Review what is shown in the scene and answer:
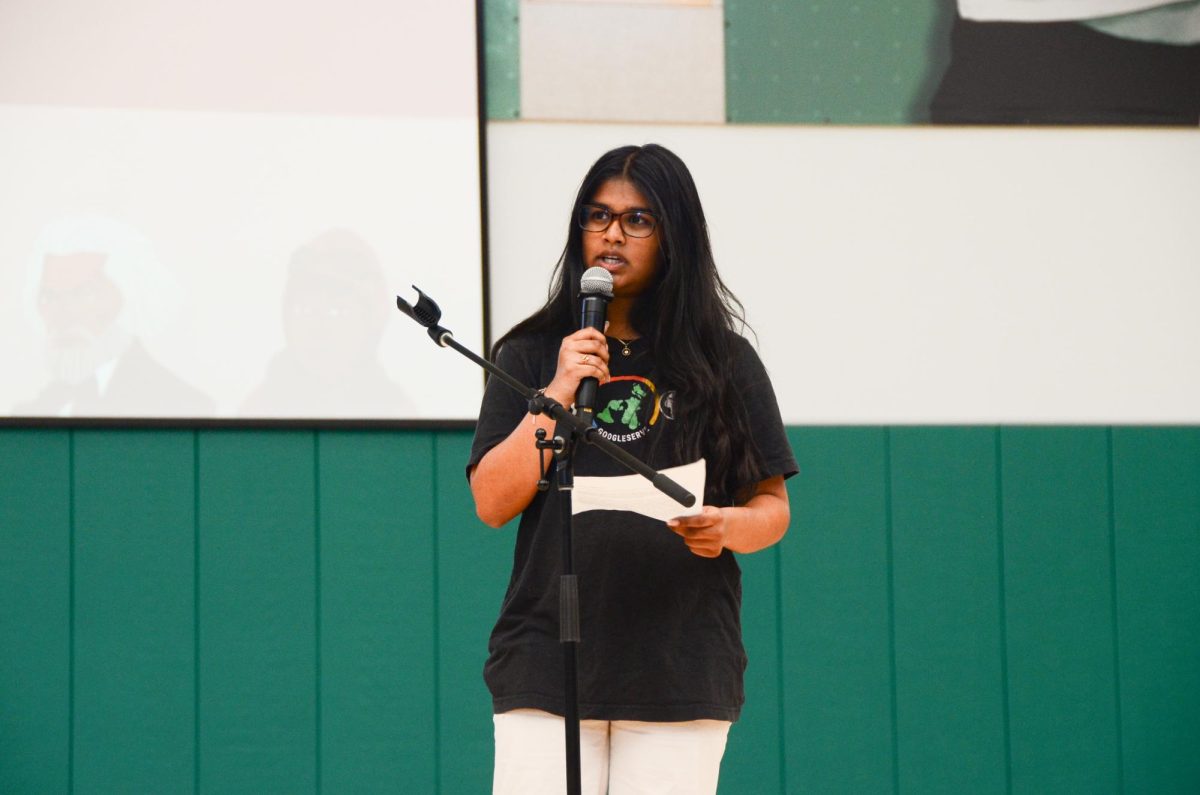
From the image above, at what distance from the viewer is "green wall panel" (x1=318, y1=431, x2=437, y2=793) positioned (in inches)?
110

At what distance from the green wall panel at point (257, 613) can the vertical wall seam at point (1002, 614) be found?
154 centimetres

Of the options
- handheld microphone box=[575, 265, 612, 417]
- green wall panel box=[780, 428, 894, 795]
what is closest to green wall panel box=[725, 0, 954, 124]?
green wall panel box=[780, 428, 894, 795]

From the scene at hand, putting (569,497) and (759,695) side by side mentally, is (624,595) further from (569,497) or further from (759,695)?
(759,695)

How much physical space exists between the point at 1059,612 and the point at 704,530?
5.87 feet

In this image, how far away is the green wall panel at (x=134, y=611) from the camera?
9.02 feet

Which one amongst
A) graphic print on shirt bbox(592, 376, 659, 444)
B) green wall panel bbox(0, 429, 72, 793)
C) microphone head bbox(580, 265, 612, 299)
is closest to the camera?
microphone head bbox(580, 265, 612, 299)

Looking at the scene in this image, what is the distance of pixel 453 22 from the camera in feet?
9.55

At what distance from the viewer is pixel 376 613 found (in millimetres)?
2832

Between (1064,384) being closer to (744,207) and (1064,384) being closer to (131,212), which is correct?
(744,207)

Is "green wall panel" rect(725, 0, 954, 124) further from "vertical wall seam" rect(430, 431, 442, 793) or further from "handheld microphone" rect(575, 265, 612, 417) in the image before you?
"handheld microphone" rect(575, 265, 612, 417)

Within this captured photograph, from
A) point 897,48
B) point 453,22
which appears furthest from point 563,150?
point 897,48

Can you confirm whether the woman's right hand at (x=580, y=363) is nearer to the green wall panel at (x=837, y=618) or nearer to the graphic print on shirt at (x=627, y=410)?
the graphic print on shirt at (x=627, y=410)

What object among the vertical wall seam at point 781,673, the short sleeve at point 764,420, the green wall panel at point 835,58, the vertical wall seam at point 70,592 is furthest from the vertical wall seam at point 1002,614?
the vertical wall seam at point 70,592

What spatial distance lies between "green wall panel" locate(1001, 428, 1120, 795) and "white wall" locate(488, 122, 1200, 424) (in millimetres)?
125
